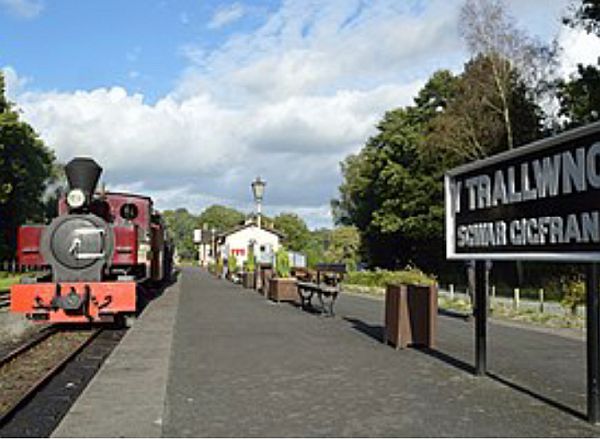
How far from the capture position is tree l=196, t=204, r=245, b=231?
15525 centimetres

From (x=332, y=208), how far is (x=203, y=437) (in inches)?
3144

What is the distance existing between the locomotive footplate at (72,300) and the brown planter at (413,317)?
5.14m

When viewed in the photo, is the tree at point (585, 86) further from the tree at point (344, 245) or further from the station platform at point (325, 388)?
the tree at point (344, 245)

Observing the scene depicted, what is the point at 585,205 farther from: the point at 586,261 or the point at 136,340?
the point at 136,340

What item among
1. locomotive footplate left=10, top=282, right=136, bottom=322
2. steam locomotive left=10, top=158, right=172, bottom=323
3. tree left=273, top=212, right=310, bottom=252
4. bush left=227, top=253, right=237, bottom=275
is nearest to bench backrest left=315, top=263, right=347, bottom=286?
steam locomotive left=10, top=158, right=172, bottom=323

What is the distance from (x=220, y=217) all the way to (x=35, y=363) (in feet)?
488

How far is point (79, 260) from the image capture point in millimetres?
13344

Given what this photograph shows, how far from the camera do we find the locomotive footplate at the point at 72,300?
12891 millimetres

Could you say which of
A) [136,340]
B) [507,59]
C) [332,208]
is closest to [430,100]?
[507,59]

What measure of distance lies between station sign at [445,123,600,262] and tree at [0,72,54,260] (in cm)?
4915

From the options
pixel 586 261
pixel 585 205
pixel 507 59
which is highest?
pixel 507 59

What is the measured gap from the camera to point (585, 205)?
604 cm

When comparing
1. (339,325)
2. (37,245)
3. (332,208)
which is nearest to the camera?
(37,245)

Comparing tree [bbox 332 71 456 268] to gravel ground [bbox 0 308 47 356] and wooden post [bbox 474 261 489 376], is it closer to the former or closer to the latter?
gravel ground [bbox 0 308 47 356]
